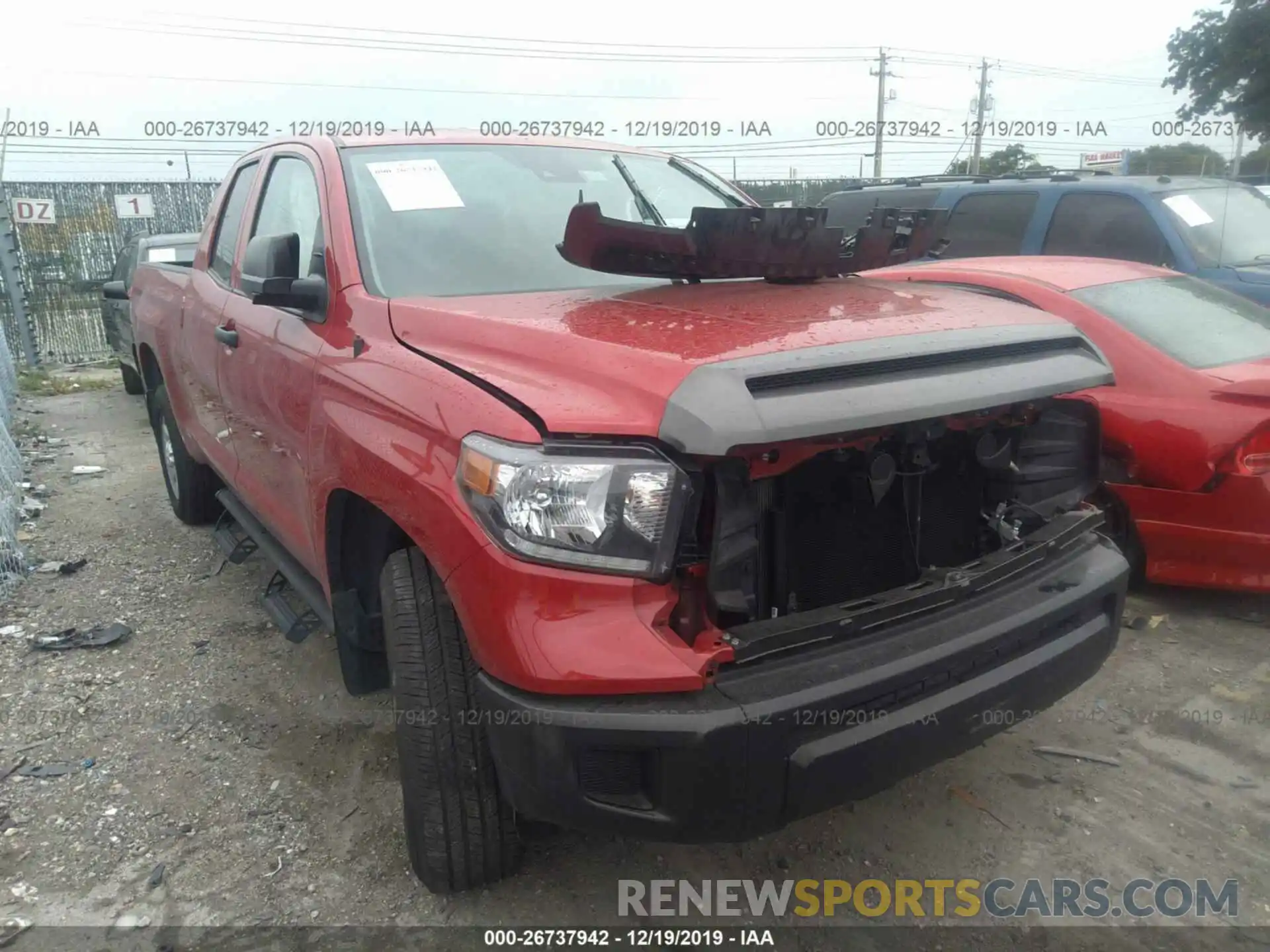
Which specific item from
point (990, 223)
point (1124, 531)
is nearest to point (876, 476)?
point (1124, 531)

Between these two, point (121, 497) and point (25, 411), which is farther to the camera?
point (25, 411)

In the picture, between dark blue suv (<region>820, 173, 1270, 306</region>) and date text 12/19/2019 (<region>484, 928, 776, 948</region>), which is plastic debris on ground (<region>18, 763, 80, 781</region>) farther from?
dark blue suv (<region>820, 173, 1270, 306</region>)

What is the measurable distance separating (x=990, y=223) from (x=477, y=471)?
256 inches

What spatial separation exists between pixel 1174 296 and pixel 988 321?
2489mm

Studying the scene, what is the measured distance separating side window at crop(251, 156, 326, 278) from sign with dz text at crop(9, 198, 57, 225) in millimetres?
10696

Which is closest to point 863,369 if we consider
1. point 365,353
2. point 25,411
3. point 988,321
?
point 988,321

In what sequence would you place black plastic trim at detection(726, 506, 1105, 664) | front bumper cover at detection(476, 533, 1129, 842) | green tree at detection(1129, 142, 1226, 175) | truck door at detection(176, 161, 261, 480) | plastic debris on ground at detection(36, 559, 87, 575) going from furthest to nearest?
green tree at detection(1129, 142, 1226, 175) → plastic debris on ground at detection(36, 559, 87, 575) → truck door at detection(176, 161, 261, 480) → black plastic trim at detection(726, 506, 1105, 664) → front bumper cover at detection(476, 533, 1129, 842)

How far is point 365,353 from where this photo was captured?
244 centimetres

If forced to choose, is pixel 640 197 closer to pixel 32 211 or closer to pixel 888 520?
pixel 888 520

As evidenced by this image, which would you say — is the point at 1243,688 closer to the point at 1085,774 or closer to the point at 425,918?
the point at 1085,774

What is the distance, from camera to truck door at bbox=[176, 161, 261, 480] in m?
3.77

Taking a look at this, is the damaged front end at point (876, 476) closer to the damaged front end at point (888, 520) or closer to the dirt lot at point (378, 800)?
the damaged front end at point (888, 520)

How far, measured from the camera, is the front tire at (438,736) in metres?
2.16

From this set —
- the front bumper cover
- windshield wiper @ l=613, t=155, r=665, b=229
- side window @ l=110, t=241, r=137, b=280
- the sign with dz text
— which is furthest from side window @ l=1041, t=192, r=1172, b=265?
the sign with dz text
